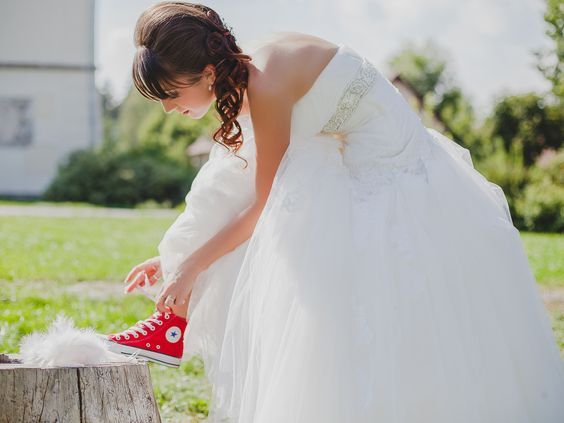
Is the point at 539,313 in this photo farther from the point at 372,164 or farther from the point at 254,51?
the point at 254,51

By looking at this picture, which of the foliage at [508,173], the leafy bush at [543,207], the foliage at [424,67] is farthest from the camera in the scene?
the foliage at [424,67]

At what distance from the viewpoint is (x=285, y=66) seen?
2494 millimetres

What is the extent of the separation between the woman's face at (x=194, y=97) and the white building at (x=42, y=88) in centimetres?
1870

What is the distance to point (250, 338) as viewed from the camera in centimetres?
242

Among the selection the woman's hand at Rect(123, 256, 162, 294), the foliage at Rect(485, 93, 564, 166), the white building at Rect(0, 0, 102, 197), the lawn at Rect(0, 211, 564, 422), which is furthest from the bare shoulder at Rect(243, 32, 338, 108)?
the foliage at Rect(485, 93, 564, 166)

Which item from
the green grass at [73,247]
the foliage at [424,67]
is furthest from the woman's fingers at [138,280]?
the foliage at [424,67]

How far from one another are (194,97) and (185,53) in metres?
0.19

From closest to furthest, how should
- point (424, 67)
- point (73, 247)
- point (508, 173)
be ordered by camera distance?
point (73, 247)
point (508, 173)
point (424, 67)

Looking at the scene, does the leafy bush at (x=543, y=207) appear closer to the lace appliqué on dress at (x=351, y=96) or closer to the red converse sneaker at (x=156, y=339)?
the lace appliqué on dress at (x=351, y=96)

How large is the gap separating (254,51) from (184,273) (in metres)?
0.81

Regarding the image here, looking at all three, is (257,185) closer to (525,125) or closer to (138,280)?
(138,280)

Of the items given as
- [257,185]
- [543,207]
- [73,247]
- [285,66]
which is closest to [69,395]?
[257,185]

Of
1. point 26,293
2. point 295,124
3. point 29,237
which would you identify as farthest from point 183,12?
point 29,237

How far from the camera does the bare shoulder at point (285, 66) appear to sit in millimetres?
2465
